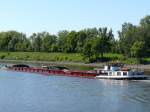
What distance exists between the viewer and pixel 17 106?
6450cm

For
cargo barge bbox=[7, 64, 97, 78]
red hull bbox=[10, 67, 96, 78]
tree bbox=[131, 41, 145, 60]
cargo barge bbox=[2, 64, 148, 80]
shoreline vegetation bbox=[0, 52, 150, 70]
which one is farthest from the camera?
shoreline vegetation bbox=[0, 52, 150, 70]

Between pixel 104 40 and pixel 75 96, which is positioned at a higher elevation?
pixel 104 40

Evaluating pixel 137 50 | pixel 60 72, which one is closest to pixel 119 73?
pixel 60 72

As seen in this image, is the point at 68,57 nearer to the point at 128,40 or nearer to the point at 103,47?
the point at 103,47

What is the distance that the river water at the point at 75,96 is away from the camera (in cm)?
6338

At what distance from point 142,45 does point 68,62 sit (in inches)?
1195

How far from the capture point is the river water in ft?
208

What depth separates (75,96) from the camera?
7431 centimetres

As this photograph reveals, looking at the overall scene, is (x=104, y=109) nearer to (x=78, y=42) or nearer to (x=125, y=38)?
(x=125, y=38)

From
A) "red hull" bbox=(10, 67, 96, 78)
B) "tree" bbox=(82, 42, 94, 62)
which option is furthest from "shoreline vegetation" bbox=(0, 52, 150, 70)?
"red hull" bbox=(10, 67, 96, 78)

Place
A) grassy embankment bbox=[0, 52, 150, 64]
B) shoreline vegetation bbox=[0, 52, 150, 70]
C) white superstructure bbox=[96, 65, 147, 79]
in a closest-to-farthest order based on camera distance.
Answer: white superstructure bbox=[96, 65, 147, 79], shoreline vegetation bbox=[0, 52, 150, 70], grassy embankment bbox=[0, 52, 150, 64]

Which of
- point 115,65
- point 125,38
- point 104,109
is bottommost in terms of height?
point 104,109

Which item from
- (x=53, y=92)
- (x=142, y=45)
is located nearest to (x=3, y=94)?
(x=53, y=92)

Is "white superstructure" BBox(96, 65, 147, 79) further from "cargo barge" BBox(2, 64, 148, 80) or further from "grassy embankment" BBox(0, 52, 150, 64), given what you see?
"grassy embankment" BBox(0, 52, 150, 64)
